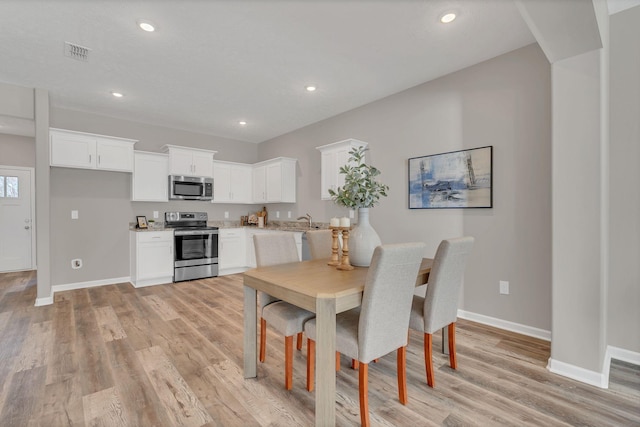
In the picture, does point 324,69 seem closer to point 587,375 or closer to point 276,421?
point 276,421

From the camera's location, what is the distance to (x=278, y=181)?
17.2ft

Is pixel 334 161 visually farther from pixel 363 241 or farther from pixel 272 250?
pixel 363 241

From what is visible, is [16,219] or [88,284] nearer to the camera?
[88,284]

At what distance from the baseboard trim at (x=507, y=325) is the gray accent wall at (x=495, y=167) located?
41mm

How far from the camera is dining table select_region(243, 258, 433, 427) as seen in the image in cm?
143

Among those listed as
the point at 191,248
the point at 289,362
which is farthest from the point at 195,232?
the point at 289,362

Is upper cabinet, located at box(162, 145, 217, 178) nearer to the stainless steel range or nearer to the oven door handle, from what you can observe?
the stainless steel range

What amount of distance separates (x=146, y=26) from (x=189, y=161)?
9.30 ft

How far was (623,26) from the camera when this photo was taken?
2266 mm

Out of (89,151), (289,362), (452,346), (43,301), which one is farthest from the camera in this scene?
(89,151)

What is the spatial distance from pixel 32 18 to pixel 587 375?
480 cm

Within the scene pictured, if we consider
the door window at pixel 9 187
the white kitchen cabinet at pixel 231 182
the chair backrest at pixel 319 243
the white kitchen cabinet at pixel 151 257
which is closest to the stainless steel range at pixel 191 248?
the white kitchen cabinet at pixel 151 257

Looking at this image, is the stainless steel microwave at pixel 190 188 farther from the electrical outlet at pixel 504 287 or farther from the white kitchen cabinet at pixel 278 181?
the electrical outlet at pixel 504 287

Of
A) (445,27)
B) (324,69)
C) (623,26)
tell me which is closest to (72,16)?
(324,69)
